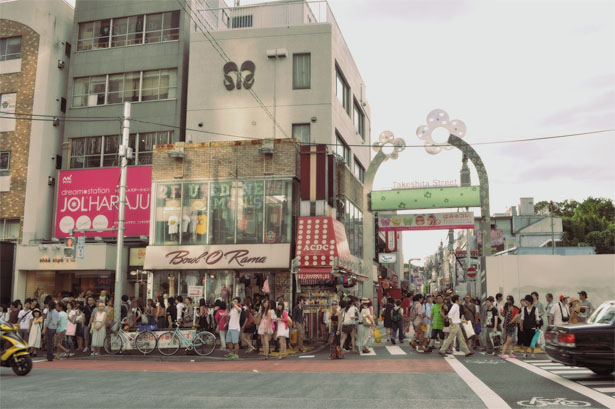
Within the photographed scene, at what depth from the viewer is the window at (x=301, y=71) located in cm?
3191

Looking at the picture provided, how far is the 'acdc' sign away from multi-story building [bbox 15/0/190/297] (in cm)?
297

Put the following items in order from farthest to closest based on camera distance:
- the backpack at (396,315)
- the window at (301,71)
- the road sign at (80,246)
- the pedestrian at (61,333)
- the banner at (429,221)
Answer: the window at (301,71) → the banner at (429,221) → the road sign at (80,246) → the backpack at (396,315) → the pedestrian at (61,333)

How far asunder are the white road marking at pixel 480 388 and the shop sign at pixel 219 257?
1149cm

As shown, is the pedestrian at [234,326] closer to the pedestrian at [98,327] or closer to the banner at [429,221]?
the pedestrian at [98,327]

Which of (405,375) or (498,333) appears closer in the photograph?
(405,375)

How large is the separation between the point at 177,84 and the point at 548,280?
22774mm

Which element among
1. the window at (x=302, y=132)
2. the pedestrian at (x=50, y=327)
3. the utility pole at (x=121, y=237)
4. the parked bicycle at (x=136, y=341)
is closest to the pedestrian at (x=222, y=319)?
the parked bicycle at (x=136, y=341)

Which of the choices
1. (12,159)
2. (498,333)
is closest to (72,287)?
(12,159)

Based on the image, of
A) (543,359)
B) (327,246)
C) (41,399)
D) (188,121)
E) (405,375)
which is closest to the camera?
(41,399)

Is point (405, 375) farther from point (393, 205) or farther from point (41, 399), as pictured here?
point (393, 205)

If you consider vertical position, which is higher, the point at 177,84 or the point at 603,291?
the point at 177,84

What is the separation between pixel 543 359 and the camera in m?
16.4

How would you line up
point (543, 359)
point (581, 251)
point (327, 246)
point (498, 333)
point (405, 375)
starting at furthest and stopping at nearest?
point (581, 251), point (327, 246), point (498, 333), point (543, 359), point (405, 375)

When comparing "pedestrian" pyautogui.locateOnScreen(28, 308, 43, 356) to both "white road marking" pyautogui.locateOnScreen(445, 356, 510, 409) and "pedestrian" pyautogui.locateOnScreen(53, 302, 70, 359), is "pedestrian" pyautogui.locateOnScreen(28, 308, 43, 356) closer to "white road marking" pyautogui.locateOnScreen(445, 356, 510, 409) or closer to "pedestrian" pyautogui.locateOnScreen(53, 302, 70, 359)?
"pedestrian" pyautogui.locateOnScreen(53, 302, 70, 359)
